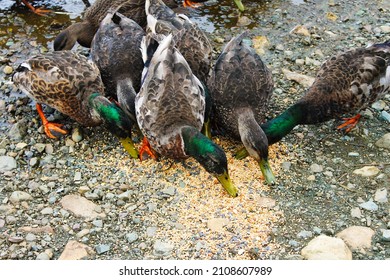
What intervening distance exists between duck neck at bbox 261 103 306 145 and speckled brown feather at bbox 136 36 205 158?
1.92ft

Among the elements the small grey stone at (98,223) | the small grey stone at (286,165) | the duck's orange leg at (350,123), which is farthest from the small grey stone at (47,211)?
the duck's orange leg at (350,123)

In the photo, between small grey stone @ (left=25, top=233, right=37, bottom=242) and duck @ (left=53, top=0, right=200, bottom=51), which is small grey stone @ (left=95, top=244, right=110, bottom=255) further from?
duck @ (left=53, top=0, right=200, bottom=51)

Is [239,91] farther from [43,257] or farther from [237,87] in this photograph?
[43,257]

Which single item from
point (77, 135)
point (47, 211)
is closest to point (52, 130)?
point (77, 135)

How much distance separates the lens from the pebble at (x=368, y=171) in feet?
16.6

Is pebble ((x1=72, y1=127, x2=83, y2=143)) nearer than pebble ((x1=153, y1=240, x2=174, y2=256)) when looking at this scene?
No

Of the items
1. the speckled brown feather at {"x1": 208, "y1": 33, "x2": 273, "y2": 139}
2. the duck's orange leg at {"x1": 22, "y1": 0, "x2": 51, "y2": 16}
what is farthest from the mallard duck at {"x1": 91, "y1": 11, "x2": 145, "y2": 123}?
the duck's orange leg at {"x1": 22, "y1": 0, "x2": 51, "y2": 16}

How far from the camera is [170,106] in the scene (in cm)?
502

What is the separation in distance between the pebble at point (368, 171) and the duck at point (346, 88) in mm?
570

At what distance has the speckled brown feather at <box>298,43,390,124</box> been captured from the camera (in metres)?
5.39

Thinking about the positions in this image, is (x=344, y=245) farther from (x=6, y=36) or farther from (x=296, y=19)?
(x=6, y=36)

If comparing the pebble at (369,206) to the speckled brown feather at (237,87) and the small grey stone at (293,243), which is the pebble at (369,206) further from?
the speckled brown feather at (237,87)

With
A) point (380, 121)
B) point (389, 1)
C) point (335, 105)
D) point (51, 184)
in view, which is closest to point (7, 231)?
point (51, 184)

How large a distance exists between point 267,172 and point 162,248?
1.10 metres
